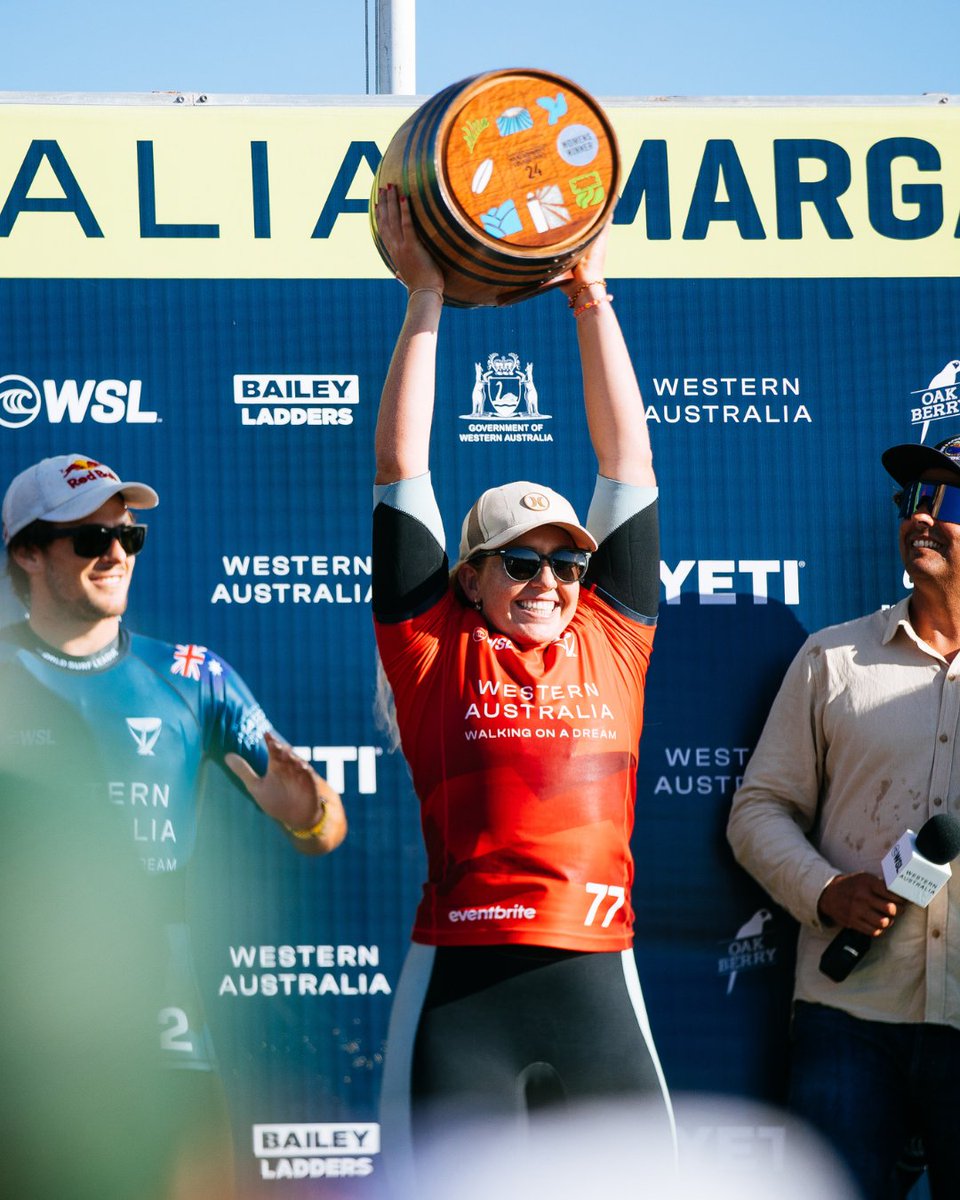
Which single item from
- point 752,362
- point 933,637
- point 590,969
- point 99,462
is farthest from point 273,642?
point 933,637

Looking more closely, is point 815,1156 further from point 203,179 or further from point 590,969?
point 203,179

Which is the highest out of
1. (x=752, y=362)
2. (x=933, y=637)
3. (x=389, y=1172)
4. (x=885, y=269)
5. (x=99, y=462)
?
(x=885, y=269)

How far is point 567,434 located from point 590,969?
1.20 m

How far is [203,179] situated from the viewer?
10.4ft

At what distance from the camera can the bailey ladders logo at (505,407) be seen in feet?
10.5

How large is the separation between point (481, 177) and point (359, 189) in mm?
606

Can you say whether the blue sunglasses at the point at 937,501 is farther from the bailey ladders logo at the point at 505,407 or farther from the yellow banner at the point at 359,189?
the bailey ladders logo at the point at 505,407

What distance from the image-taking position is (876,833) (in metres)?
3.01

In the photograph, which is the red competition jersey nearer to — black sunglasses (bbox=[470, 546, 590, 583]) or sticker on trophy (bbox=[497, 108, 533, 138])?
black sunglasses (bbox=[470, 546, 590, 583])

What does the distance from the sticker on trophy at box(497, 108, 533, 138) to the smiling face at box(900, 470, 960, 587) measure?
3.99ft

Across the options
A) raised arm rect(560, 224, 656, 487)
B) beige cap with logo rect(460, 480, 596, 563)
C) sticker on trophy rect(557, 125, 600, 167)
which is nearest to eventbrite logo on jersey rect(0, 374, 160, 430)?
beige cap with logo rect(460, 480, 596, 563)

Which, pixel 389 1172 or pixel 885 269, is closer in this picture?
pixel 389 1172

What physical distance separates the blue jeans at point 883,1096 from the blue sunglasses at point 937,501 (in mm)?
1109

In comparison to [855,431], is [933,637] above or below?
below
